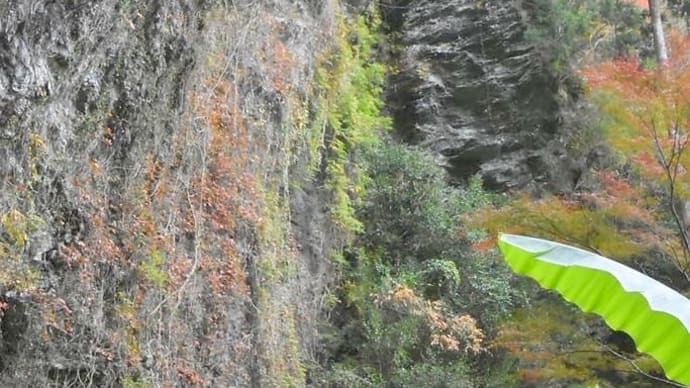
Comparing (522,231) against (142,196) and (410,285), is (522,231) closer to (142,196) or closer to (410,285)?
(410,285)

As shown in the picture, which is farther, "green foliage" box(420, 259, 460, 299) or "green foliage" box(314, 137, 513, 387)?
"green foliage" box(420, 259, 460, 299)

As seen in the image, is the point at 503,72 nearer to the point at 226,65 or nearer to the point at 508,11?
the point at 508,11

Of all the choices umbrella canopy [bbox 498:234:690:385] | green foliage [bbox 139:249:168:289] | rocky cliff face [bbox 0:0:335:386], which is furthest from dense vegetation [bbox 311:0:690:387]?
umbrella canopy [bbox 498:234:690:385]

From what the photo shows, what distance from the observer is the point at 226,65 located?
5.72m

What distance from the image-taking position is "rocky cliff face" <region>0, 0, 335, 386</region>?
12.9 ft

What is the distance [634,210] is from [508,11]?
6366 mm

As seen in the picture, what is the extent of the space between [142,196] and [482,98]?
304 inches

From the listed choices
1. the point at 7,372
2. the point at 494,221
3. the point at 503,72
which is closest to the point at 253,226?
the point at 494,221

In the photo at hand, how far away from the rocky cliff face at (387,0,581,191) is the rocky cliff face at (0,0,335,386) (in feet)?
15.7

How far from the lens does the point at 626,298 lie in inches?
69.9

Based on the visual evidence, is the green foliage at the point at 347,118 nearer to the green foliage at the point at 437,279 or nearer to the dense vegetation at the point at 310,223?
the dense vegetation at the point at 310,223

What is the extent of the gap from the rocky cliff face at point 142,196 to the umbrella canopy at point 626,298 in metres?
2.77

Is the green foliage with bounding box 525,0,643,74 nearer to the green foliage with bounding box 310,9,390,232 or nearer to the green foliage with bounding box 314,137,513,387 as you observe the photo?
the green foliage with bounding box 314,137,513,387

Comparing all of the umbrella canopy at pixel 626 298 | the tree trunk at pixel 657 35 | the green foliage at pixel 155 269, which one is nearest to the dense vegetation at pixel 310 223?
the green foliage at pixel 155 269
